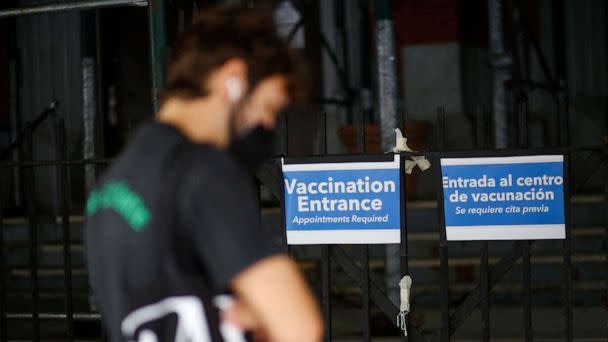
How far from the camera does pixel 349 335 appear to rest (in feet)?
23.5

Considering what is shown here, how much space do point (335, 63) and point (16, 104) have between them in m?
3.92

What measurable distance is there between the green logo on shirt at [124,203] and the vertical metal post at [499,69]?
781 cm

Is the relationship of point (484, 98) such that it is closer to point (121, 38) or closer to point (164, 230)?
point (121, 38)

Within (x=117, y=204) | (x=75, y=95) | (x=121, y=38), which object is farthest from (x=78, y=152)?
(x=117, y=204)

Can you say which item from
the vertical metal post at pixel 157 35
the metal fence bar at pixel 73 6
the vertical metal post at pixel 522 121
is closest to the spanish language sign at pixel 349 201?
the vertical metal post at pixel 522 121

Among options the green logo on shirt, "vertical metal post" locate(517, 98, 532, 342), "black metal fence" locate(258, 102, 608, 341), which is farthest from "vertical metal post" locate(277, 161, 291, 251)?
the green logo on shirt

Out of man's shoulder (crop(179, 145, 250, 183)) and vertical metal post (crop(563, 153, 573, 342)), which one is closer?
man's shoulder (crop(179, 145, 250, 183))

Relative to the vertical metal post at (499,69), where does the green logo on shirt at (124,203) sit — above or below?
below

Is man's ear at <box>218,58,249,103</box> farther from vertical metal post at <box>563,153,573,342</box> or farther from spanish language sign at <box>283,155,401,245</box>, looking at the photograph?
vertical metal post at <box>563,153,573,342</box>

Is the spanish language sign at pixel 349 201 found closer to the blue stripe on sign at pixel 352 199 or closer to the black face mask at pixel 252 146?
the blue stripe on sign at pixel 352 199

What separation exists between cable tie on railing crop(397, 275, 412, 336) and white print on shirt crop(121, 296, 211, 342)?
8.84 feet

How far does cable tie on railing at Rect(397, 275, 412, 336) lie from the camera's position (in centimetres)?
441

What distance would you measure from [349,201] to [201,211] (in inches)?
106

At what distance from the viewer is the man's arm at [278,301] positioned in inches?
65.2
